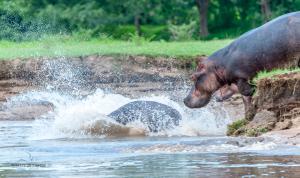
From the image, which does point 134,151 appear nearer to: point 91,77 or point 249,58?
point 249,58

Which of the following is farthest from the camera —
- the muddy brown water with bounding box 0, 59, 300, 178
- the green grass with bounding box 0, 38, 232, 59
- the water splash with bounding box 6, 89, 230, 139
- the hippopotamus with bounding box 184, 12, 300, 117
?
the green grass with bounding box 0, 38, 232, 59

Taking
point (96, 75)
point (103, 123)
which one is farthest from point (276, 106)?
point (96, 75)

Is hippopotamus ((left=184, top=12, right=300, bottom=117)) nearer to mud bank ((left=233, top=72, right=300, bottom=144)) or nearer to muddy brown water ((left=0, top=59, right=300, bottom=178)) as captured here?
muddy brown water ((left=0, top=59, right=300, bottom=178))

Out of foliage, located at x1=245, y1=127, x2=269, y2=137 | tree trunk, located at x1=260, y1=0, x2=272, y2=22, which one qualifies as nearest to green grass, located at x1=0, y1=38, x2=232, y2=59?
foliage, located at x1=245, y1=127, x2=269, y2=137

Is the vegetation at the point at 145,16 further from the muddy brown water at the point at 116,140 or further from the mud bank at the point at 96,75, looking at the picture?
the muddy brown water at the point at 116,140

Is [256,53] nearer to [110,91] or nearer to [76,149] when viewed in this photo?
[76,149]

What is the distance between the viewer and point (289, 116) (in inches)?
460

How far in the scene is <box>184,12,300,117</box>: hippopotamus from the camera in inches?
534

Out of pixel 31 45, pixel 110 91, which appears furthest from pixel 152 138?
pixel 31 45

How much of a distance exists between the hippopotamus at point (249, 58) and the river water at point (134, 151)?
2.05 ft

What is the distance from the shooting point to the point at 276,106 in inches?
468

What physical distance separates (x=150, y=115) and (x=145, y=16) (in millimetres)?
24055

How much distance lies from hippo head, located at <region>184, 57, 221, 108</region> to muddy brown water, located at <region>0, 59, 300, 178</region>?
32 centimetres

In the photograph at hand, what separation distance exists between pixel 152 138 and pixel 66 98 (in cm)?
488
